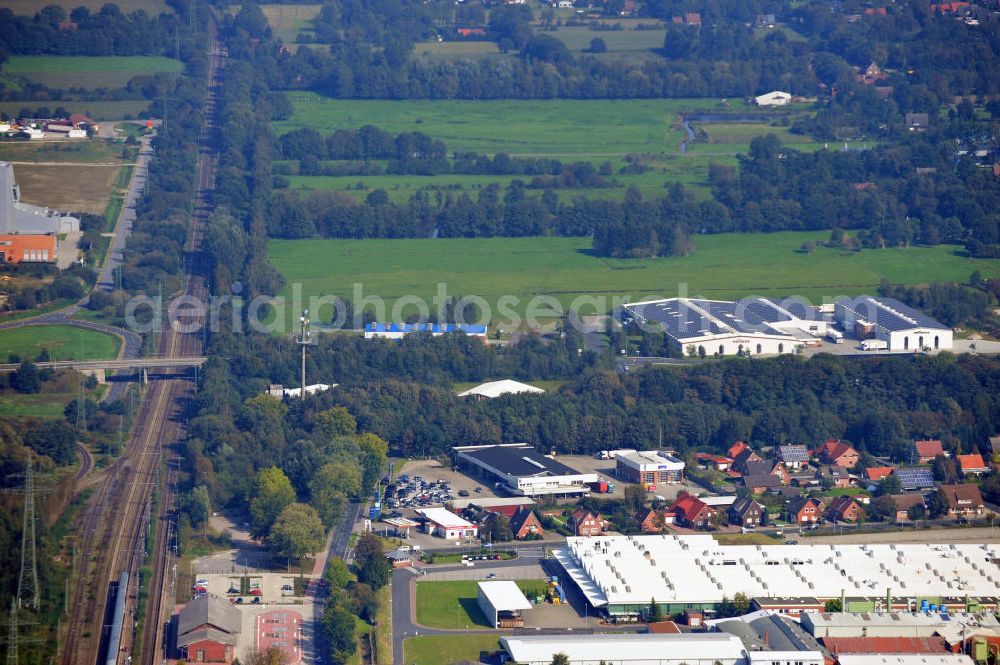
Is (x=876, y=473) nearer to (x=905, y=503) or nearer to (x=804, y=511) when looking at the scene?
(x=905, y=503)

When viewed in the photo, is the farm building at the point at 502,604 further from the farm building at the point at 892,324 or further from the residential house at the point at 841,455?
the farm building at the point at 892,324

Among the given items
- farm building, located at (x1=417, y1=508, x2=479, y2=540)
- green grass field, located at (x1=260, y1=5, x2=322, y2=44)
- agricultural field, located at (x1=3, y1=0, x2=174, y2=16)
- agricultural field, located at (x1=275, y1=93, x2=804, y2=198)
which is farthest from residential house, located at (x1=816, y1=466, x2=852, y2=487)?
agricultural field, located at (x1=3, y1=0, x2=174, y2=16)

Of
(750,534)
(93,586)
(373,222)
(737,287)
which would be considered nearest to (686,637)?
(750,534)

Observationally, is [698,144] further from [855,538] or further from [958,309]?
[855,538]

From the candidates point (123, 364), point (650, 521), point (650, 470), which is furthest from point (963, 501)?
point (123, 364)

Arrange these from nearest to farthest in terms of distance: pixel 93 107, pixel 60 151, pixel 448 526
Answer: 1. pixel 448 526
2. pixel 60 151
3. pixel 93 107

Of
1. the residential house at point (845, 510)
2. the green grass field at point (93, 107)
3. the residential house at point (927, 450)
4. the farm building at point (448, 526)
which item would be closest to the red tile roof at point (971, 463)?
the residential house at point (927, 450)

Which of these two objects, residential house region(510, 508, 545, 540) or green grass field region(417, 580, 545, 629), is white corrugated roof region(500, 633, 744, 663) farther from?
residential house region(510, 508, 545, 540)
